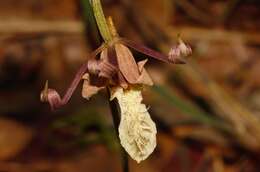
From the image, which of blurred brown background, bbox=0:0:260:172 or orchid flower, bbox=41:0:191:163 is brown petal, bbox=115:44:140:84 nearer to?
orchid flower, bbox=41:0:191:163

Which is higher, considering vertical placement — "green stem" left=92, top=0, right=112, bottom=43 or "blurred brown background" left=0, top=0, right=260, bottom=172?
"green stem" left=92, top=0, right=112, bottom=43

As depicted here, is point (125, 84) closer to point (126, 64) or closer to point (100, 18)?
point (126, 64)

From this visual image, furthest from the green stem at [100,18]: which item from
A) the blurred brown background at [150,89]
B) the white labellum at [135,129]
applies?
the blurred brown background at [150,89]

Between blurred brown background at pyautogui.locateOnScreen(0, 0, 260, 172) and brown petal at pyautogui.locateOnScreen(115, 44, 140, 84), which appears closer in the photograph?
brown petal at pyautogui.locateOnScreen(115, 44, 140, 84)

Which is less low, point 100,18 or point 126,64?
point 100,18

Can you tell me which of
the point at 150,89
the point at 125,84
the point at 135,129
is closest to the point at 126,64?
the point at 125,84

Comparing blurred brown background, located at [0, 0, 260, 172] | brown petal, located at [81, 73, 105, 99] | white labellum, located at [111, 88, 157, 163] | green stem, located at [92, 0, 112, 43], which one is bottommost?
blurred brown background, located at [0, 0, 260, 172]

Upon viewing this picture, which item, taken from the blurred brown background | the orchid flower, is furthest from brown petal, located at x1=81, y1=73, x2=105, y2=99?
the blurred brown background
